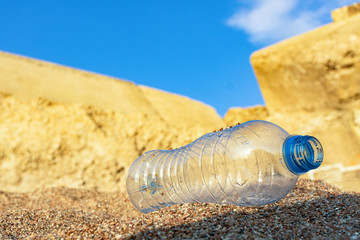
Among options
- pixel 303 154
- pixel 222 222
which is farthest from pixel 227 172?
pixel 303 154

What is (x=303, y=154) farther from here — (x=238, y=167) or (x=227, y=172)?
(x=227, y=172)

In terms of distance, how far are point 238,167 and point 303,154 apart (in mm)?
678

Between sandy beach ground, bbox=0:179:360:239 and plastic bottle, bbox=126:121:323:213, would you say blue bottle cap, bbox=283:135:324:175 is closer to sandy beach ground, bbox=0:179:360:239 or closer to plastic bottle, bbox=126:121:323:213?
plastic bottle, bbox=126:121:323:213

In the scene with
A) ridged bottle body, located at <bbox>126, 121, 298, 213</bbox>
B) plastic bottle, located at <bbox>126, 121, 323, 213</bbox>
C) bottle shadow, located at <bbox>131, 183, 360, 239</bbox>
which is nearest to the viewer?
bottle shadow, located at <bbox>131, 183, 360, 239</bbox>

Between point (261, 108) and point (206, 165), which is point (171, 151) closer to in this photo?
point (206, 165)

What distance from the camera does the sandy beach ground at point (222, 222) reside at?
2652 millimetres

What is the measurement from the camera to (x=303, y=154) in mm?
2729

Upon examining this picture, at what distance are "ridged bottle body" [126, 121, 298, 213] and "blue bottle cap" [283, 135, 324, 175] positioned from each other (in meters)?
0.16

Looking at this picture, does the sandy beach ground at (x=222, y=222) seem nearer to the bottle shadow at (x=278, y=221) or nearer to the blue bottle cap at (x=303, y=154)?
the bottle shadow at (x=278, y=221)

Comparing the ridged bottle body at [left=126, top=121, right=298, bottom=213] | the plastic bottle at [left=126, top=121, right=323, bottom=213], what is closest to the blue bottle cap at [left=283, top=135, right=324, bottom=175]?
the plastic bottle at [left=126, top=121, right=323, bottom=213]

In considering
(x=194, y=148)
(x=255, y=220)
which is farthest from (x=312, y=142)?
(x=194, y=148)

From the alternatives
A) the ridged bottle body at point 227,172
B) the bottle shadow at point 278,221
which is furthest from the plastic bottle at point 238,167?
the bottle shadow at point 278,221

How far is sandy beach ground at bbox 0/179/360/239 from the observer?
104 inches

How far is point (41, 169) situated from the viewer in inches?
300
